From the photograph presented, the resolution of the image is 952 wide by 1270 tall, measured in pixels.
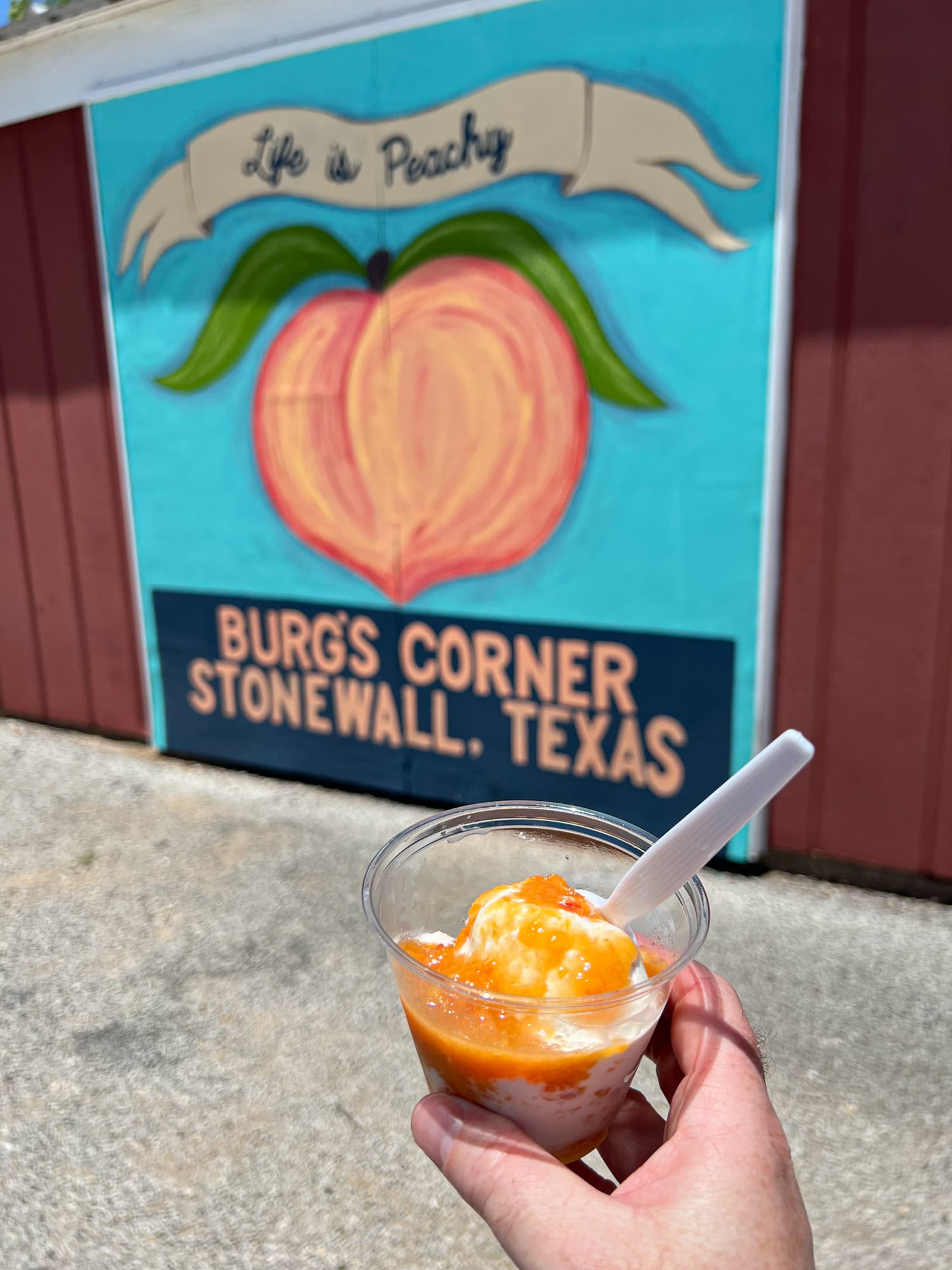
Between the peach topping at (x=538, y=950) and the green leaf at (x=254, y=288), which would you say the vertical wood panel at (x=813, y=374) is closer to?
the green leaf at (x=254, y=288)

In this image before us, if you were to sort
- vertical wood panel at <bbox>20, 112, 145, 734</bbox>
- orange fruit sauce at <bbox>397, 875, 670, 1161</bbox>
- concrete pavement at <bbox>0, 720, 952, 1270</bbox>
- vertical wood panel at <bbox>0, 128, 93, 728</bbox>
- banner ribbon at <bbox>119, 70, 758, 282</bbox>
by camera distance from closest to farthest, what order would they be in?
orange fruit sauce at <bbox>397, 875, 670, 1161</bbox> → concrete pavement at <bbox>0, 720, 952, 1270</bbox> → banner ribbon at <bbox>119, 70, 758, 282</bbox> → vertical wood panel at <bbox>20, 112, 145, 734</bbox> → vertical wood panel at <bbox>0, 128, 93, 728</bbox>

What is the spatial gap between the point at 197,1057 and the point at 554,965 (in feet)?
5.83

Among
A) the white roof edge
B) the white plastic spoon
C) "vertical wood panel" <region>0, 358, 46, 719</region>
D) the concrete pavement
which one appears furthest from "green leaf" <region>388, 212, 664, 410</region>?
"vertical wood panel" <region>0, 358, 46, 719</region>

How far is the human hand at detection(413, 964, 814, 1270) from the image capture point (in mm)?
931

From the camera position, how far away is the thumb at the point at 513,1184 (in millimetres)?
963

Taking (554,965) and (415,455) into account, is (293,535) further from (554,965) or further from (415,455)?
(554,965)

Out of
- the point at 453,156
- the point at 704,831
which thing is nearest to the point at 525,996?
the point at 704,831

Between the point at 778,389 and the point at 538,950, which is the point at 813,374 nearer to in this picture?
the point at 778,389

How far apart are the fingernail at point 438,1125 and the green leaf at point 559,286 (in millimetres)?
2574

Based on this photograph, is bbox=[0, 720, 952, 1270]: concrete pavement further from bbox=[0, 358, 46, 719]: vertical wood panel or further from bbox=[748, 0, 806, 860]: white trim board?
bbox=[0, 358, 46, 719]: vertical wood panel

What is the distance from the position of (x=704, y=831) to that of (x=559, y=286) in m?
2.59

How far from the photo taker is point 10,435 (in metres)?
4.75

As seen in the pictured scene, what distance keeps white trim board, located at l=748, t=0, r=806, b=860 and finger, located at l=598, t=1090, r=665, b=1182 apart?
192 centimetres

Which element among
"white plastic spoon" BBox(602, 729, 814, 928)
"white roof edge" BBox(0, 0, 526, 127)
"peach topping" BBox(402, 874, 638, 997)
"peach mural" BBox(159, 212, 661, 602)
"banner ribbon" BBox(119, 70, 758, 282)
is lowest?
"peach topping" BBox(402, 874, 638, 997)
